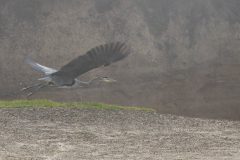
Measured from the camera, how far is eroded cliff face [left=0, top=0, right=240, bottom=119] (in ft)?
52.7

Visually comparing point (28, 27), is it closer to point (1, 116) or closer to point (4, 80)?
point (4, 80)

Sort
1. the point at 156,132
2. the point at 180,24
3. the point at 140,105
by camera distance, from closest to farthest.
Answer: the point at 156,132
the point at 140,105
the point at 180,24

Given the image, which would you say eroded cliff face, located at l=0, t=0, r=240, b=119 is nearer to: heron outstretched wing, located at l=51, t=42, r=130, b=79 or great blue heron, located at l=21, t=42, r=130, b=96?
great blue heron, located at l=21, t=42, r=130, b=96

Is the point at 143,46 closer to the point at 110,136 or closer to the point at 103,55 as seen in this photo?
the point at 110,136

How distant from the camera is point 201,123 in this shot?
13461 mm

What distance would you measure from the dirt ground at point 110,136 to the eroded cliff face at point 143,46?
215 cm

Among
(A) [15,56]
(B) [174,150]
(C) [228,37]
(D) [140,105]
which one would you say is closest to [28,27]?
(A) [15,56]

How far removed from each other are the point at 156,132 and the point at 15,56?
5.81 meters

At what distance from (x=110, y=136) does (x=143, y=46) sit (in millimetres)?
6243

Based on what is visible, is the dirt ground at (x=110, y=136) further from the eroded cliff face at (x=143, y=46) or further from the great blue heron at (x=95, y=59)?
the eroded cliff face at (x=143, y=46)

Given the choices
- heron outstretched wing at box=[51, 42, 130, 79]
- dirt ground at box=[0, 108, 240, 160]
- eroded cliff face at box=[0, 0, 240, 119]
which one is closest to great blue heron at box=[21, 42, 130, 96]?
heron outstretched wing at box=[51, 42, 130, 79]

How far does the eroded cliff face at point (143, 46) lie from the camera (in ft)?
52.7

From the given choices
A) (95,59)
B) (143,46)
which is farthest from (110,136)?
(143,46)

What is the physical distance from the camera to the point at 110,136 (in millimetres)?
11398
